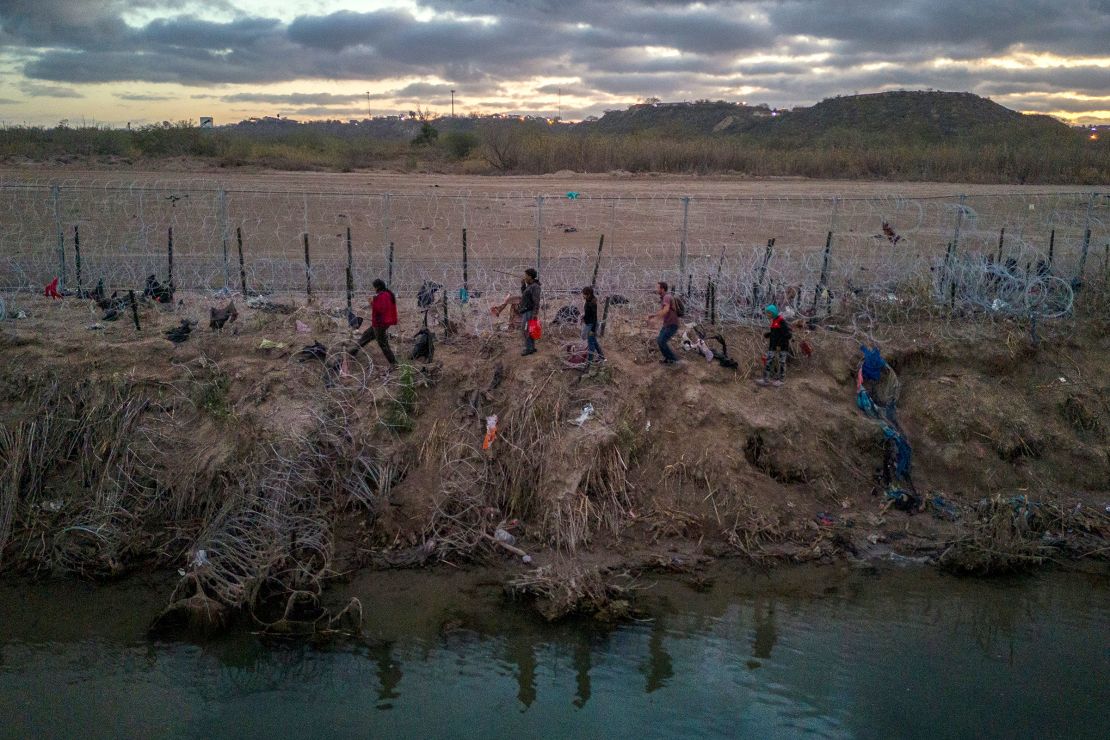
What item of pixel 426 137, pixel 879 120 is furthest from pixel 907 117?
pixel 426 137

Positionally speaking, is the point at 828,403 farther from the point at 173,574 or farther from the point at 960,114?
the point at 960,114

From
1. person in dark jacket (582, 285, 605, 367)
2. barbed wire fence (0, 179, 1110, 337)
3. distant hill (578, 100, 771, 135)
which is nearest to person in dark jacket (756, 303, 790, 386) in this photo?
barbed wire fence (0, 179, 1110, 337)

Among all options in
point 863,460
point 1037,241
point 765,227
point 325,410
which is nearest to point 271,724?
point 325,410

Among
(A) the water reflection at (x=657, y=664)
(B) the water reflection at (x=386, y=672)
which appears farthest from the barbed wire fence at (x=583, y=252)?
(A) the water reflection at (x=657, y=664)

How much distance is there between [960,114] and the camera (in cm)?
6462

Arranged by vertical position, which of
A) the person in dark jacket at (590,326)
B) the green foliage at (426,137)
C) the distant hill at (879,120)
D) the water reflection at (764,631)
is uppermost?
the distant hill at (879,120)

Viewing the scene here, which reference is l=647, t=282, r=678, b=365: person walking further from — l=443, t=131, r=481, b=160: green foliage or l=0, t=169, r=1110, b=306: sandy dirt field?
l=443, t=131, r=481, b=160: green foliage

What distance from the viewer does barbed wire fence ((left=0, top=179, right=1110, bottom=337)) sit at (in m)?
13.5

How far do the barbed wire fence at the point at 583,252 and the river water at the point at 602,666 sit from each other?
4786mm

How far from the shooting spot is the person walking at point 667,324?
38.0ft

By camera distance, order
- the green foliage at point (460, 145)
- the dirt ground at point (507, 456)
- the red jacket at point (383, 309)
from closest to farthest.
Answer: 1. the dirt ground at point (507, 456)
2. the red jacket at point (383, 309)
3. the green foliage at point (460, 145)

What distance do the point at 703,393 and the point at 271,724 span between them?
677cm

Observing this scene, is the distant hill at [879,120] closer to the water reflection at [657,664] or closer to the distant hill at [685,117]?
the distant hill at [685,117]

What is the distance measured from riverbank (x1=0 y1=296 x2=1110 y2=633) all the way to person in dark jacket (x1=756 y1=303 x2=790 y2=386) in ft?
0.75
